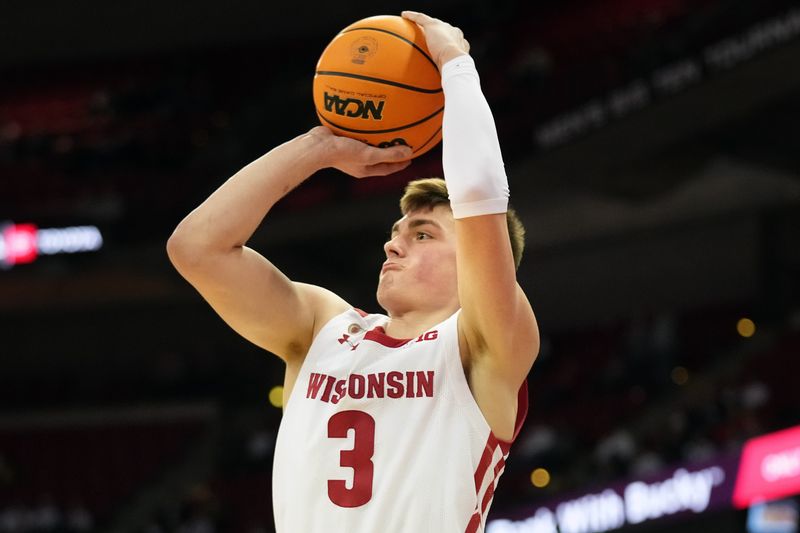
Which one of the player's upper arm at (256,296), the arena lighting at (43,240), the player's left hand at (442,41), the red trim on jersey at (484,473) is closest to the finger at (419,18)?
the player's left hand at (442,41)

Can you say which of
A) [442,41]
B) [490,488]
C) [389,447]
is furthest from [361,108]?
[490,488]

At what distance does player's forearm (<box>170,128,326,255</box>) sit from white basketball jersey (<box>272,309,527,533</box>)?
37 cm

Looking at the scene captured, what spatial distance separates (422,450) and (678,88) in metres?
9.68

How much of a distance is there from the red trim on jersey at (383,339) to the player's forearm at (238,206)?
36 centimetres

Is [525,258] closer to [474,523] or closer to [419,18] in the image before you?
[419,18]

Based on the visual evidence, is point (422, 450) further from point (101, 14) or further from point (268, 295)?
point (101, 14)

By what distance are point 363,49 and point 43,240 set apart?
13.1 metres

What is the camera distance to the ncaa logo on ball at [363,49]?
9.04 feet

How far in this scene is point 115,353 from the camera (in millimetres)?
18578

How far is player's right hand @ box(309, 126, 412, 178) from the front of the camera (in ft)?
8.73

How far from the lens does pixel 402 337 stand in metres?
2.67

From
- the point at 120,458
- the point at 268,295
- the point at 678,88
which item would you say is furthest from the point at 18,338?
the point at 268,295

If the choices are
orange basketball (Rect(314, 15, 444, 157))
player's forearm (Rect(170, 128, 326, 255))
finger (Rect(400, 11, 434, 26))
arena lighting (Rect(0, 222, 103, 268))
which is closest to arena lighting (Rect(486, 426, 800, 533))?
orange basketball (Rect(314, 15, 444, 157))

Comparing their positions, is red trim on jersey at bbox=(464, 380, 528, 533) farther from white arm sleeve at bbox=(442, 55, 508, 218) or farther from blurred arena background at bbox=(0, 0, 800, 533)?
blurred arena background at bbox=(0, 0, 800, 533)
